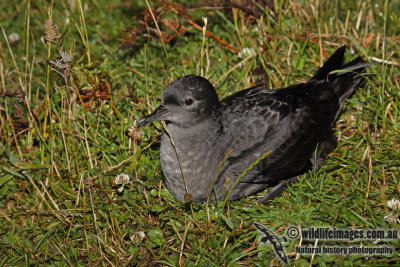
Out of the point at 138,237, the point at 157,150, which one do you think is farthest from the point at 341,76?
the point at 138,237

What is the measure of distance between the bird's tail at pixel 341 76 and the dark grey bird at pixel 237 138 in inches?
13.1

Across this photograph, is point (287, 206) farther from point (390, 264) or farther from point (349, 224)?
point (390, 264)

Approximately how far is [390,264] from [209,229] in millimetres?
1553

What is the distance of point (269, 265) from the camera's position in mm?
3486

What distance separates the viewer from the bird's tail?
4.93m

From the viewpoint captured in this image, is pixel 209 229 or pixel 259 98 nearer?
pixel 209 229

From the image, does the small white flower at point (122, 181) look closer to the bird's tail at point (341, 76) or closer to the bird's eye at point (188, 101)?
the bird's eye at point (188, 101)

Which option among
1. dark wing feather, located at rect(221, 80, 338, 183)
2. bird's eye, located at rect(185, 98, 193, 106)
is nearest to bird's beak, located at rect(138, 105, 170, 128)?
bird's eye, located at rect(185, 98, 193, 106)

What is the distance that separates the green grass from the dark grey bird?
179mm

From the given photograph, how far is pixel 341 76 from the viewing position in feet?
16.3

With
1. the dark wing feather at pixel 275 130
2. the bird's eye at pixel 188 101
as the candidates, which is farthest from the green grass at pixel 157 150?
the bird's eye at pixel 188 101

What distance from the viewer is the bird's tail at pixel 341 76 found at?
16.2ft

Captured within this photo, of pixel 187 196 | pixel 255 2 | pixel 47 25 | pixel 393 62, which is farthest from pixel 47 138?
pixel 393 62

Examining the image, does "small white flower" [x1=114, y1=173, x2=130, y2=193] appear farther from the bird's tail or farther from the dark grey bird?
the bird's tail
